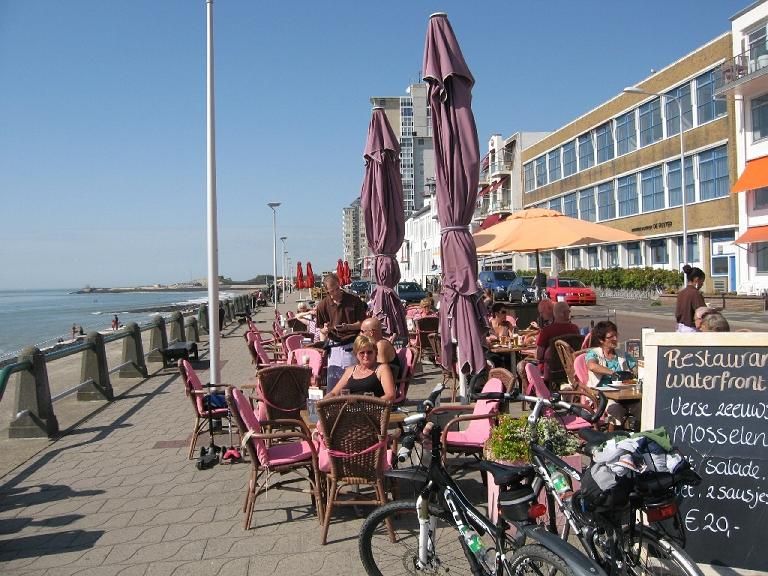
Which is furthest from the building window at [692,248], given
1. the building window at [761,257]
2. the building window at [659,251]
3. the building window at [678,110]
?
the building window at [678,110]

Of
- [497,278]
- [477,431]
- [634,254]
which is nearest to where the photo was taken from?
[477,431]

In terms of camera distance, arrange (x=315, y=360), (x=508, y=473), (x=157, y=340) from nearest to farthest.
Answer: (x=508, y=473)
(x=315, y=360)
(x=157, y=340)

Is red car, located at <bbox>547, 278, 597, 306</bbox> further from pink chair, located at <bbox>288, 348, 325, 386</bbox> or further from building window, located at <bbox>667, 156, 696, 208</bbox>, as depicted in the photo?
pink chair, located at <bbox>288, 348, 325, 386</bbox>

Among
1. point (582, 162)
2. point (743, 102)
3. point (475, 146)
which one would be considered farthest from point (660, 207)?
point (475, 146)

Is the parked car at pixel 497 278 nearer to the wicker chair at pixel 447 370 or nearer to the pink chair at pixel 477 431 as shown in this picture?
the wicker chair at pixel 447 370

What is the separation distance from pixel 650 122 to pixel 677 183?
5273 mm

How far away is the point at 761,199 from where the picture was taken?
30984 mm

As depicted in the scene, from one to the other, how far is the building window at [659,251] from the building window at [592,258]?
24.3ft

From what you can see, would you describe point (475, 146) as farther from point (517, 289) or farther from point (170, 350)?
point (517, 289)

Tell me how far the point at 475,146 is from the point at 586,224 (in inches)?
191

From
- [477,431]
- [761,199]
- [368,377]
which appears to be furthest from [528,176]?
[477,431]

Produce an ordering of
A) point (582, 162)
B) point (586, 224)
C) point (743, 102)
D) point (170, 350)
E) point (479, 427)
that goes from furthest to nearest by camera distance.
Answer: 1. point (582, 162)
2. point (743, 102)
3. point (170, 350)
4. point (586, 224)
5. point (479, 427)

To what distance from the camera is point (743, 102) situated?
31719 millimetres

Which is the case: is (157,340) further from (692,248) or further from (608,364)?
(692,248)
